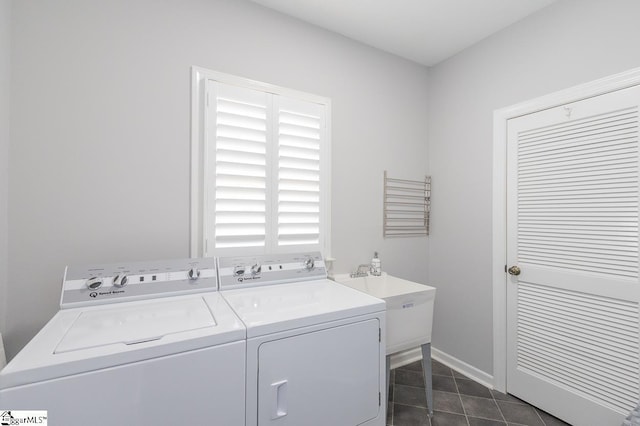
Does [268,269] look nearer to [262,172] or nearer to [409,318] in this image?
[262,172]

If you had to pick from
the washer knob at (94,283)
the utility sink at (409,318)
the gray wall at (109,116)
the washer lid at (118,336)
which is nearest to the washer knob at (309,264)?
the utility sink at (409,318)

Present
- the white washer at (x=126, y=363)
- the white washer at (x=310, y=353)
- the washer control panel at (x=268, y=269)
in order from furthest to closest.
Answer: the washer control panel at (x=268, y=269) → the white washer at (x=310, y=353) → the white washer at (x=126, y=363)

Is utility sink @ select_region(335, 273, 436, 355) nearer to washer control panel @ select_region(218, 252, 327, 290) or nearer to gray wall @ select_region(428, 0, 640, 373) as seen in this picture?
washer control panel @ select_region(218, 252, 327, 290)

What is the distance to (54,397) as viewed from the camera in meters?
0.80

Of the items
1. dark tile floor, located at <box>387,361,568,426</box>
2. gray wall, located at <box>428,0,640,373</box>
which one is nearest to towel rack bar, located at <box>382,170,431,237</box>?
gray wall, located at <box>428,0,640,373</box>

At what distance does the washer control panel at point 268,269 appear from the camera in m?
1.59

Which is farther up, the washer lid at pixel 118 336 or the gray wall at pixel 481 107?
the gray wall at pixel 481 107

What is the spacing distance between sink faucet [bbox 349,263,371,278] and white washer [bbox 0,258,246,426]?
3.89 feet

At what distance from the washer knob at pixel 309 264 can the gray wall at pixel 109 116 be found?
73cm

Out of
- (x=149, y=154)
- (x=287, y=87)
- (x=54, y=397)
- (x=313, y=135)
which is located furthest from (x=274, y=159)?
(x=54, y=397)

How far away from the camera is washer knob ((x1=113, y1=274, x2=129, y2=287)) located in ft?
4.37

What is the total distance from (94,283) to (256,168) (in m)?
1.04

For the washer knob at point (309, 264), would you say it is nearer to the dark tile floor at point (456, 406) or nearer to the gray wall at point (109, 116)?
the gray wall at point (109, 116)

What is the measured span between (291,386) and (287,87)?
183 centimetres
